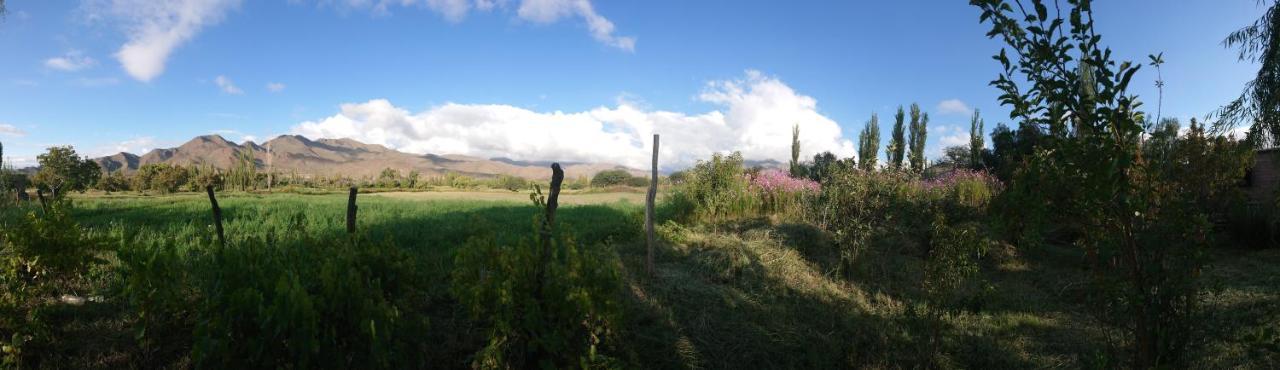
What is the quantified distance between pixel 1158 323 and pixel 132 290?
509cm

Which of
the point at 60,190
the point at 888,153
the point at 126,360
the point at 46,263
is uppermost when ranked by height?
the point at 888,153

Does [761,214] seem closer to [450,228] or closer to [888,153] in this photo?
[888,153]

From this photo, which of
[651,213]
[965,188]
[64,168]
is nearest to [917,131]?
[965,188]

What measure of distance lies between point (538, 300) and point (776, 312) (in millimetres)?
2753

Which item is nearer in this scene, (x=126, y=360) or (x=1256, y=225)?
(x=126, y=360)

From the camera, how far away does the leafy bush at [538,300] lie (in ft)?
9.80

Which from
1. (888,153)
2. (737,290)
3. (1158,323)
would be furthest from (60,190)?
(888,153)

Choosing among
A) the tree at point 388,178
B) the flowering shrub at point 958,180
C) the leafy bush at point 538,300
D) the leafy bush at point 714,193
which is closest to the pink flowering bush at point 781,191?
the leafy bush at point 714,193

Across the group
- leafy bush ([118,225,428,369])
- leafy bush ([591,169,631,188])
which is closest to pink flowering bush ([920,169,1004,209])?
leafy bush ([118,225,428,369])

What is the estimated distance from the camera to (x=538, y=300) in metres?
3.09

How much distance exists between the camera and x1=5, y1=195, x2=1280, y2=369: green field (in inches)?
140

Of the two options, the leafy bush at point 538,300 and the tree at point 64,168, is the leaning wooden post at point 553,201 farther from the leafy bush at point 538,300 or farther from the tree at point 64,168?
the tree at point 64,168

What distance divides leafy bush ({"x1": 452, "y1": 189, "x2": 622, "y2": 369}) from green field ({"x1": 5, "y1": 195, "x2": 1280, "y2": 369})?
0.26 m

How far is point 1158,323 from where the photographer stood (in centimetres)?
235
